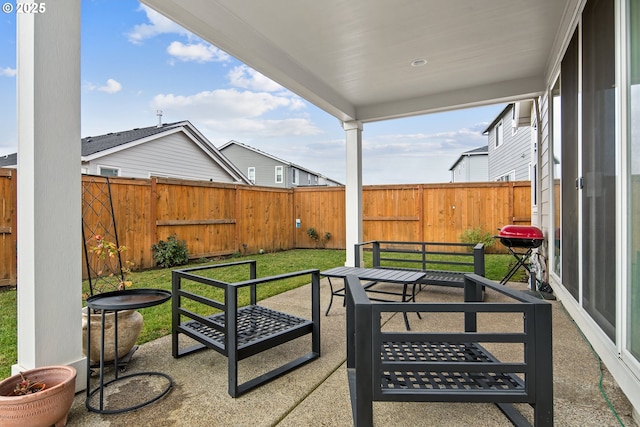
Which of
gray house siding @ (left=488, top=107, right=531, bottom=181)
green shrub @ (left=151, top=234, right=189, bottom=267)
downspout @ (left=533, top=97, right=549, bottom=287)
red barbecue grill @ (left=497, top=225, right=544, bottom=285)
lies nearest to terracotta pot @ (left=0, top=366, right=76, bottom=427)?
red barbecue grill @ (left=497, top=225, right=544, bottom=285)

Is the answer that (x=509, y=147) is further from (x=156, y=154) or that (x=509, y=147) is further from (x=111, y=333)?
(x=111, y=333)

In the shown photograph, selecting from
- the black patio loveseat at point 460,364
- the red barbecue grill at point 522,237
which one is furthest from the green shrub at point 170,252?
the black patio loveseat at point 460,364

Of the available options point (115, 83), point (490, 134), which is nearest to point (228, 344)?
point (115, 83)

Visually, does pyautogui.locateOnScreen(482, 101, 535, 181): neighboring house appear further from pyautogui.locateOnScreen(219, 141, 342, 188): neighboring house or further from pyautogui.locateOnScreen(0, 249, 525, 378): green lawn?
pyautogui.locateOnScreen(219, 141, 342, 188): neighboring house

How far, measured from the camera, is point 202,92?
1313cm

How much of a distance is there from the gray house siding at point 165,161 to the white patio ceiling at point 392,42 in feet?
23.5

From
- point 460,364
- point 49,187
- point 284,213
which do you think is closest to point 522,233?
point 460,364

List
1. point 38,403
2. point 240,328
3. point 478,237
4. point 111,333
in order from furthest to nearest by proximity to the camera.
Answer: point 478,237
point 240,328
point 111,333
point 38,403

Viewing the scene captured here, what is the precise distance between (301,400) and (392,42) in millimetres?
3575

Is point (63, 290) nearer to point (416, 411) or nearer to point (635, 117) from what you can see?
point (416, 411)

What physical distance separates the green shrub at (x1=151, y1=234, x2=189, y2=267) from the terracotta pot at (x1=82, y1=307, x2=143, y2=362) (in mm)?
4048

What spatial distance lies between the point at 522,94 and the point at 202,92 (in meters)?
11.5

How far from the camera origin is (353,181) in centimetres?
625

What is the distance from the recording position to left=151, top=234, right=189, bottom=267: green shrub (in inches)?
246
